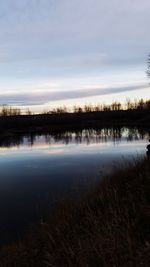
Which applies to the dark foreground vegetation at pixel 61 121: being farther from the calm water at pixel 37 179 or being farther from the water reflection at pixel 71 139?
the calm water at pixel 37 179

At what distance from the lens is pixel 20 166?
18641mm

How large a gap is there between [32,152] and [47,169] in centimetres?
788

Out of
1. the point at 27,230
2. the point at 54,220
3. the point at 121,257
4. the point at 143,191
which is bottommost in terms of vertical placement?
the point at 27,230

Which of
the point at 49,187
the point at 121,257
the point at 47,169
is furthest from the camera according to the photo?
the point at 47,169

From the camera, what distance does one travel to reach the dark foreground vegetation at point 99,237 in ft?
14.3

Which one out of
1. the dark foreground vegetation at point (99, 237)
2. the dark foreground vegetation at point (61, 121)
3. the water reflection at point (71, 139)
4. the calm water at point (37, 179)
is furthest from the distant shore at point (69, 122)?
the dark foreground vegetation at point (99, 237)

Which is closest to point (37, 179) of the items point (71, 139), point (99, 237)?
point (99, 237)

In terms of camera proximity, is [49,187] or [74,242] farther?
[49,187]

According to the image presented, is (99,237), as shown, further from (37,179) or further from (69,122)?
(69,122)

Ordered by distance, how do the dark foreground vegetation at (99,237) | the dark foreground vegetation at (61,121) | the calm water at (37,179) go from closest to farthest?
the dark foreground vegetation at (99,237) < the calm water at (37,179) < the dark foreground vegetation at (61,121)

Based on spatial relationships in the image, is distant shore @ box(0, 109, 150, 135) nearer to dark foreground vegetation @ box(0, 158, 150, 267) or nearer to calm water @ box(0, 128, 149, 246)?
calm water @ box(0, 128, 149, 246)

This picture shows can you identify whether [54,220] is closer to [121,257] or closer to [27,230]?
[27,230]

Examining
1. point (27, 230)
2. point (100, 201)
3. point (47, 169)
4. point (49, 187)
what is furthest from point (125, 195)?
point (47, 169)

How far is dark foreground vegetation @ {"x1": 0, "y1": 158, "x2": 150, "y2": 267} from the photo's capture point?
4349 millimetres
